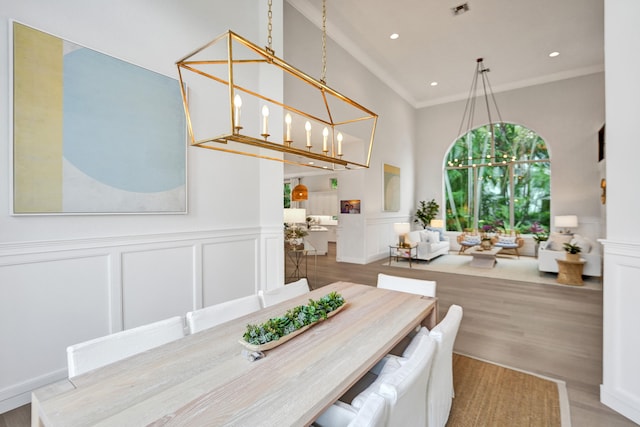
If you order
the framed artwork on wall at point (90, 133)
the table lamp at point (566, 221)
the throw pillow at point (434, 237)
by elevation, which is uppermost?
the framed artwork on wall at point (90, 133)

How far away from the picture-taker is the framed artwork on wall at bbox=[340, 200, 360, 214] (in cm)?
673

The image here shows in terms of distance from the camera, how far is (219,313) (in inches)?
65.2

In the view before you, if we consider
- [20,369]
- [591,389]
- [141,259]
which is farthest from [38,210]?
[591,389]

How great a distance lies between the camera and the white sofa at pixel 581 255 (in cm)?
499

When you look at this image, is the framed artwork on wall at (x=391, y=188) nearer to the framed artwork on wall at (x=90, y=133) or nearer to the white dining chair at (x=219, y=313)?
the framed artwork on wall at (x=90, y=133)

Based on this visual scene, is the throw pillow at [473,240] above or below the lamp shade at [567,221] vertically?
below

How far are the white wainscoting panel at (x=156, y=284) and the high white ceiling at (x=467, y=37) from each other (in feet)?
13.6

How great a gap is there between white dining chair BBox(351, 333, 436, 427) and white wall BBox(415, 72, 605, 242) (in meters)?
7.99

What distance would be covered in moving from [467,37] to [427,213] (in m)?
4.72

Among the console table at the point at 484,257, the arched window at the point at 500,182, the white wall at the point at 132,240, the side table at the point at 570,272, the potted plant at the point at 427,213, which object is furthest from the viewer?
the potted plant at the point at 427,213

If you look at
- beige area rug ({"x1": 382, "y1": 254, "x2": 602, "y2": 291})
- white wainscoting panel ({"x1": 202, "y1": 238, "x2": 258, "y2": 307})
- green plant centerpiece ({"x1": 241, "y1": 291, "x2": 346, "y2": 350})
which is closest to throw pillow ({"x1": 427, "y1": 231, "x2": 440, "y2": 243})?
beige area rug ({"x1": 382, "y1": 254, "x2": 602, "y2": 291})

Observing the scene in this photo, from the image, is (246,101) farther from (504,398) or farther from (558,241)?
(558,241)

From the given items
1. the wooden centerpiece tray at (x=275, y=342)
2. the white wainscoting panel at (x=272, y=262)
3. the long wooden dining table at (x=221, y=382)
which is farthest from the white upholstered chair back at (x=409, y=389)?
the white wainscoting panel at (x=272, y=262)

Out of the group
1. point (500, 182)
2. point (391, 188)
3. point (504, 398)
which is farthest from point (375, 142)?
point (504, 398)
